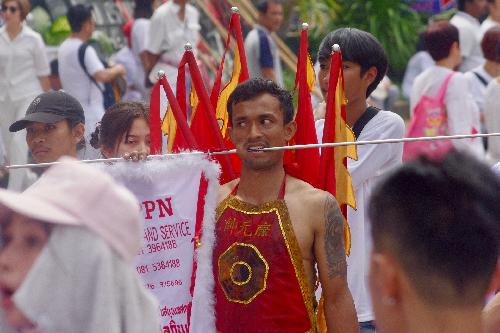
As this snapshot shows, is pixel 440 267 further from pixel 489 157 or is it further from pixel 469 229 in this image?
pixel 489 157

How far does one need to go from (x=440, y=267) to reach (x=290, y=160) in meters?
2.67

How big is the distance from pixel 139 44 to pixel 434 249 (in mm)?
→ 10013

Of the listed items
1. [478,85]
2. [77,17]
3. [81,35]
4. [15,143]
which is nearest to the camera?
[15,143]

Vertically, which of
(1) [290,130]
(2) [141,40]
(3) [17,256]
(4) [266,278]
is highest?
(2) [141,40]

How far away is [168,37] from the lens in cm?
1151

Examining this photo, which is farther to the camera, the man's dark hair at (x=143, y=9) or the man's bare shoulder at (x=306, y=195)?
the man's dark hair at (x=143, y=9)

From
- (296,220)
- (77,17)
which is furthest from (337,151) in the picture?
(77,17)

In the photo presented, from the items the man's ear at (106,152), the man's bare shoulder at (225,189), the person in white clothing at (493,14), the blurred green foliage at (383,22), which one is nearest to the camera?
the man's bare shoulder at (225,189)

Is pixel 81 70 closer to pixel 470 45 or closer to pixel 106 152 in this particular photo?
pixel 470 45

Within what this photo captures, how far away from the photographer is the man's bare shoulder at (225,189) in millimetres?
5012

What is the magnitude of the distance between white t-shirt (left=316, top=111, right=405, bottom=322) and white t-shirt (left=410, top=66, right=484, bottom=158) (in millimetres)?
3011

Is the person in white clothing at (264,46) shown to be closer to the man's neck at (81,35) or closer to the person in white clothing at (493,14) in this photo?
the man's neck at (81,35)

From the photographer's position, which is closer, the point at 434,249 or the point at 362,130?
the point at 434,249

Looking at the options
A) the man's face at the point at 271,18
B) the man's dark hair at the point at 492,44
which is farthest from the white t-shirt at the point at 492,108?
the man's face at the point at 271,18
